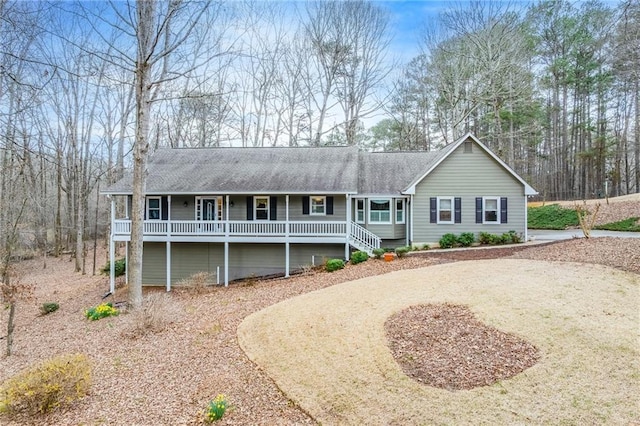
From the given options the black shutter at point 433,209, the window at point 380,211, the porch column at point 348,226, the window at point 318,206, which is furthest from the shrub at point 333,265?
the black shutter at point 433,209

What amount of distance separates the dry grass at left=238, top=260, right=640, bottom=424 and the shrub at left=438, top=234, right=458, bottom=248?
567 centimetres

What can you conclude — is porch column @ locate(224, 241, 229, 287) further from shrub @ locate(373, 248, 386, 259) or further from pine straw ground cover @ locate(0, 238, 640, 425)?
shrub @ locate(373, 248, 386, 259)

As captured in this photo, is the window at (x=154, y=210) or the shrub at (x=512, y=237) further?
the window at (x=154, y=210)

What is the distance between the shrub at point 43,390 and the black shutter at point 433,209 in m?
15.3

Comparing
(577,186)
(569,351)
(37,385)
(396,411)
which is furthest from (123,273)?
(577,186)

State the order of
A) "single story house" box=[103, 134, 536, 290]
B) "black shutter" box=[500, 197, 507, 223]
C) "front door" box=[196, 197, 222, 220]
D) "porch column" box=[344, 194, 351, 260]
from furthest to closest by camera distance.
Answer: "front door" box=[196, 197, 222, 220]
"black shutter" box=[500, 197, 507, 223]
"single story house" box=[103, 134, 536, 290]
"porch column" box=[344, 194, 351, 260]

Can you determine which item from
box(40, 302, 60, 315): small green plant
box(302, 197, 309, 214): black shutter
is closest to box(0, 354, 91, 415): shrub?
box(40, 302, 60, 315): small green plant

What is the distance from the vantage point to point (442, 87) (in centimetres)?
2869

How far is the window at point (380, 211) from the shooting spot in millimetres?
18078

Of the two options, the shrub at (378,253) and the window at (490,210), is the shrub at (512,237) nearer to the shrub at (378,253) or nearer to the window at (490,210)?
the window at (490,210)

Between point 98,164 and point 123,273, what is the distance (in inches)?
490

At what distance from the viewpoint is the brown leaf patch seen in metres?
5.93

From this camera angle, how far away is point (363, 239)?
16.9m

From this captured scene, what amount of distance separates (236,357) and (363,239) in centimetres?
1051
